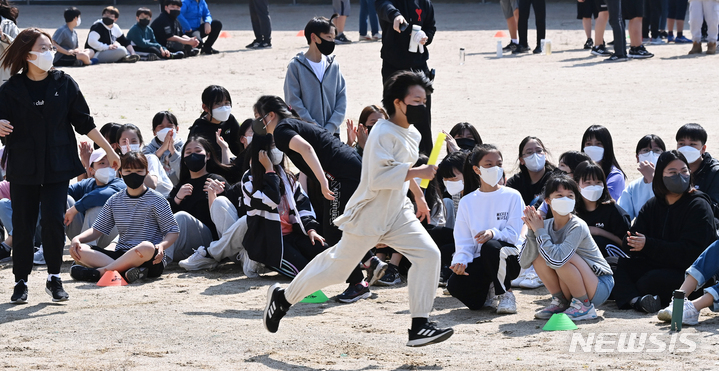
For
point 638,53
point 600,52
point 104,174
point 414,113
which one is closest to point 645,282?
point 414,113

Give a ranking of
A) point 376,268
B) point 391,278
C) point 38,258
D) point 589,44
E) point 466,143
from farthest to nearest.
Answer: point 589,44 < point 466,143 < point 38,258 < point 391,278 < point 376,268

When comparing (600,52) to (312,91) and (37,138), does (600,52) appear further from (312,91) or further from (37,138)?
(37,138)

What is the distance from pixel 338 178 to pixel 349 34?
45.3ft

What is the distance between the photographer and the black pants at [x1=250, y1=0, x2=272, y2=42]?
18.1 metres

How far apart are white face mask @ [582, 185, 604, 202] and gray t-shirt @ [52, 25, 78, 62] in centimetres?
1187

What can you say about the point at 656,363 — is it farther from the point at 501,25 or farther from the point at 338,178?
the point at 501,25

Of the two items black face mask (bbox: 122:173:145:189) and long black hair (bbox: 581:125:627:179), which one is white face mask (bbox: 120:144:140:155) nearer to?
black face mask (bbox: 122:173:145:189)

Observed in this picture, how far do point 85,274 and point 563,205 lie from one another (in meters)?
3.91

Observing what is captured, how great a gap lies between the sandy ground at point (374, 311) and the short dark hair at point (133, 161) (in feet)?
3.19

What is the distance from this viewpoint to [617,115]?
12.5 m

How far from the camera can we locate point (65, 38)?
16.3 m

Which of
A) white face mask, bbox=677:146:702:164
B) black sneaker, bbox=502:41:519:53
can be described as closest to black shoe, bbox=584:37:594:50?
black sneaker, bbox=502:41:519:53

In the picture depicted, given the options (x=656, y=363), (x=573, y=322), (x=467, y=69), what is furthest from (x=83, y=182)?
(x=467, y=69)

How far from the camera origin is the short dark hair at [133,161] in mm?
7586
